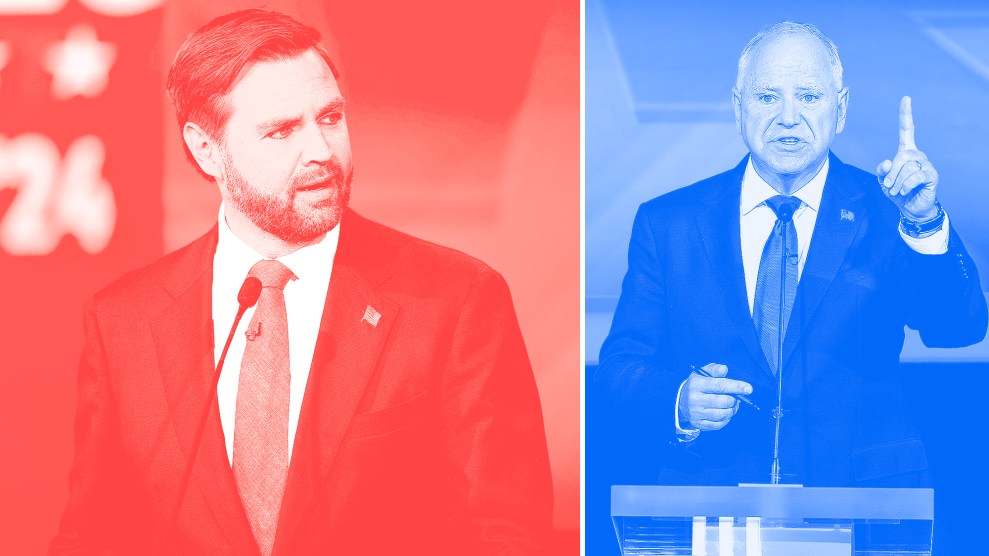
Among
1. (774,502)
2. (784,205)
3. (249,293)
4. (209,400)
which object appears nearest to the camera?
(249,293)

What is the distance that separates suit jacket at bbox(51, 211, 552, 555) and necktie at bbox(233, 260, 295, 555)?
4 centimetres

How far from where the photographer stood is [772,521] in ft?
12.0

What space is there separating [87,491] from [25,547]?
325mm

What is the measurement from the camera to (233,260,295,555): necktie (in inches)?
142

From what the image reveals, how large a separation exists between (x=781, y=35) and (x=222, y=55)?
1.76m

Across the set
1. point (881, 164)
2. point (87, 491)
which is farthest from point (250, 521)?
point (881, 164)

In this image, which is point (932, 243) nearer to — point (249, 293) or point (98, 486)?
point (249, 293)

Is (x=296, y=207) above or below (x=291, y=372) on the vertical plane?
above

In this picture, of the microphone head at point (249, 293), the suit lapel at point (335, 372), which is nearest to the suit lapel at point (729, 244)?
the suit lapel at point (335, 372)

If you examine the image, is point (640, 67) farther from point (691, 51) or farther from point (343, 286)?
point (343, 286)

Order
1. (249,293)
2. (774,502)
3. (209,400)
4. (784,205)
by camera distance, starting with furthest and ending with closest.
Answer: (784,205)
(774,502)
(209,400)
(249,293)

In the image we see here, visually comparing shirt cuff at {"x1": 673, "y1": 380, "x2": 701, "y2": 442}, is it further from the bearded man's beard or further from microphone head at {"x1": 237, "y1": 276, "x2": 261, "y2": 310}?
microphone head at {"x1": 237, "y1": 276, "x2": 261, "y2": 310}

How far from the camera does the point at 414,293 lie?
372 cm

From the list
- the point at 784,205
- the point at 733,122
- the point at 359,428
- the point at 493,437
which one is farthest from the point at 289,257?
the point at 784,205
